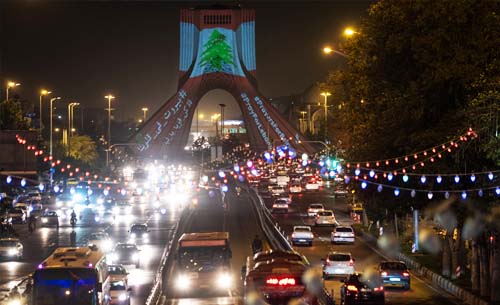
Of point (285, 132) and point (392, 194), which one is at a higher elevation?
point (285, 132)

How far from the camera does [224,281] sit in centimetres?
2817

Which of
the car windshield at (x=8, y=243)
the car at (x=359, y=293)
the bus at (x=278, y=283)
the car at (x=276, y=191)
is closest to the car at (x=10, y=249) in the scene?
the car windshield at (x=8, y=243)

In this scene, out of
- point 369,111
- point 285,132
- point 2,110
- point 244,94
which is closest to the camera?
point 369,111

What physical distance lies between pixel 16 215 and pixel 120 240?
12226 mm

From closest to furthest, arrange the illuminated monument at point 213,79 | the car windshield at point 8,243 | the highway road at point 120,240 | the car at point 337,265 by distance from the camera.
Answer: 1. the car at point 337,265
2. the highway road at point 120,240
3. the car windshield at point 8,243
4. the illuminated monument at point 213,79

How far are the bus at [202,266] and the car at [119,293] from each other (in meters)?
3.06

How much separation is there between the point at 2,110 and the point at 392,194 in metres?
37.7

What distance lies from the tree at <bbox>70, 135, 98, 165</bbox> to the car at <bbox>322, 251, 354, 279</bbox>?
62.4 m

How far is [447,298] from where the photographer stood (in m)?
30.2

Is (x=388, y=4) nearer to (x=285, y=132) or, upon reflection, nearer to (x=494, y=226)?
(x=494, y=226)

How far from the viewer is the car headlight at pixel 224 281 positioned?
2806 centimetres

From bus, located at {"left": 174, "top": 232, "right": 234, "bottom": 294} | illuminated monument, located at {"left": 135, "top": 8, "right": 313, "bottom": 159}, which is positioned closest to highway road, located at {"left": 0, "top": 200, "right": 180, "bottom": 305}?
bus, located at {"left": 174, "top": 232, "right": 234, "bottom": 294}

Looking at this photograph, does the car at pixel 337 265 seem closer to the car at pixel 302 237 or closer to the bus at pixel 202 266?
the bus at pixel 202 266

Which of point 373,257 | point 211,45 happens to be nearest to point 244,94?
point 211,45
